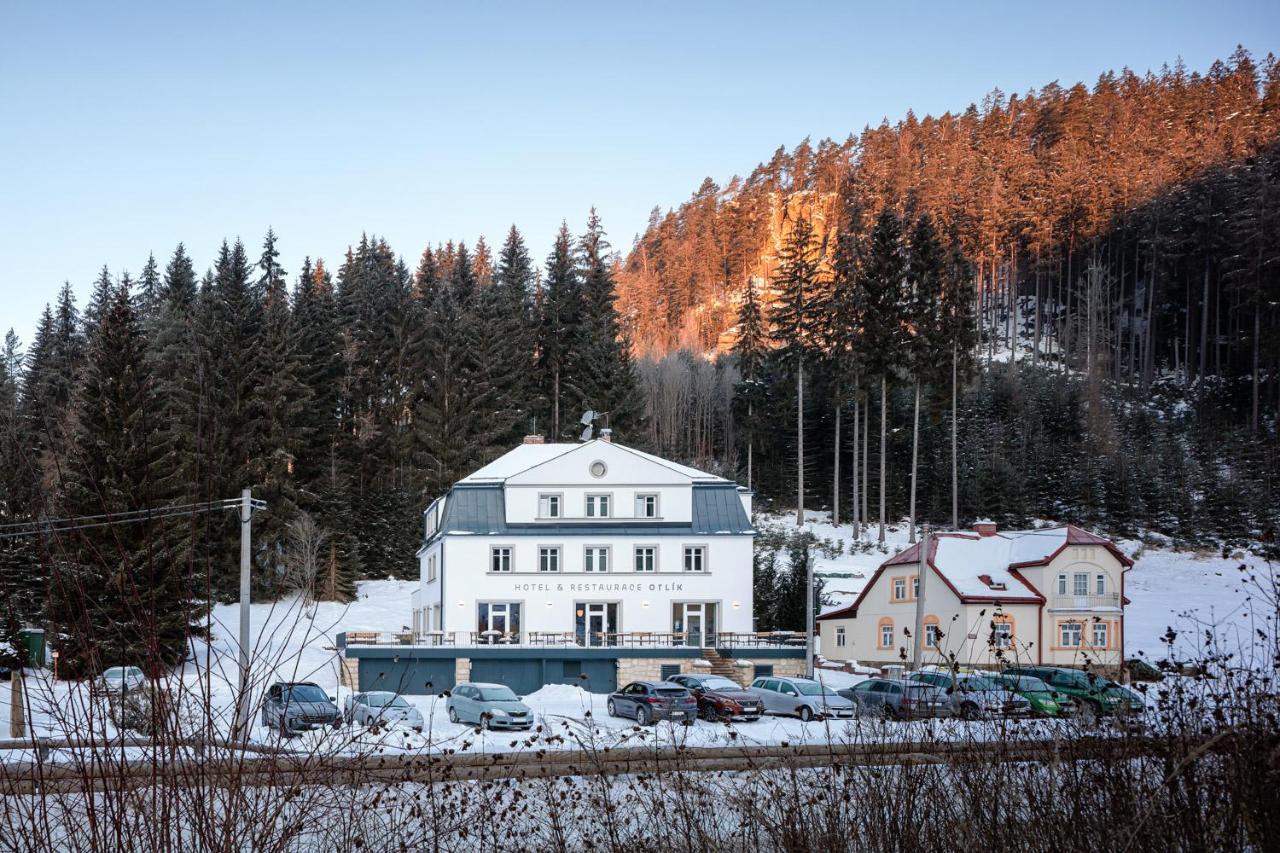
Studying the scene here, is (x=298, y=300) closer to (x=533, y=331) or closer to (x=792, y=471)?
(x=533, y=331)

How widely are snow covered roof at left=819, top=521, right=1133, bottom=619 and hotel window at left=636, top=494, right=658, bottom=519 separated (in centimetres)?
953

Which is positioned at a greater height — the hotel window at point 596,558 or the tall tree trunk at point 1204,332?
the tall tree trunk at point 1204,332

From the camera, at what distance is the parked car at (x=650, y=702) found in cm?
2659

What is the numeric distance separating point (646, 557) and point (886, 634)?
10448 millimetres

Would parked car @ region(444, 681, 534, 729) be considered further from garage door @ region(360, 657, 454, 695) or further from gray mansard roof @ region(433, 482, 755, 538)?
gray mansard roof @ region(433, 482, 755, 538)

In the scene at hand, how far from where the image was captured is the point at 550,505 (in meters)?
47.6

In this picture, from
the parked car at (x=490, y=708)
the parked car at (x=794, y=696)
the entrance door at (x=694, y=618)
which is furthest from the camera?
the entrance door at (x=694, y=618)

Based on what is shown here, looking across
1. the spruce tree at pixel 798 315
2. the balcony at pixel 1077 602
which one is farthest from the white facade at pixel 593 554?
the spruce tree at pixel 798 315

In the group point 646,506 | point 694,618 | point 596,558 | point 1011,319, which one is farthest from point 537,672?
point 1011,319

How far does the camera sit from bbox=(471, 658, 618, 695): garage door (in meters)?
42.8

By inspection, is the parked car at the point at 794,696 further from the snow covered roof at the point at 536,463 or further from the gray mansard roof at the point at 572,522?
the snow covered roof at the point at 536,463

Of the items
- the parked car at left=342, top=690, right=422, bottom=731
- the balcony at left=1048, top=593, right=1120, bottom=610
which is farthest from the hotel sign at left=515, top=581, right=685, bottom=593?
the parked car at left=342, top=690, right=422, bottom=731

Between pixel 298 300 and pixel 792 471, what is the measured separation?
34403mm

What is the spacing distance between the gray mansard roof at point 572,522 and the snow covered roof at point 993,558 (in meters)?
6.63
